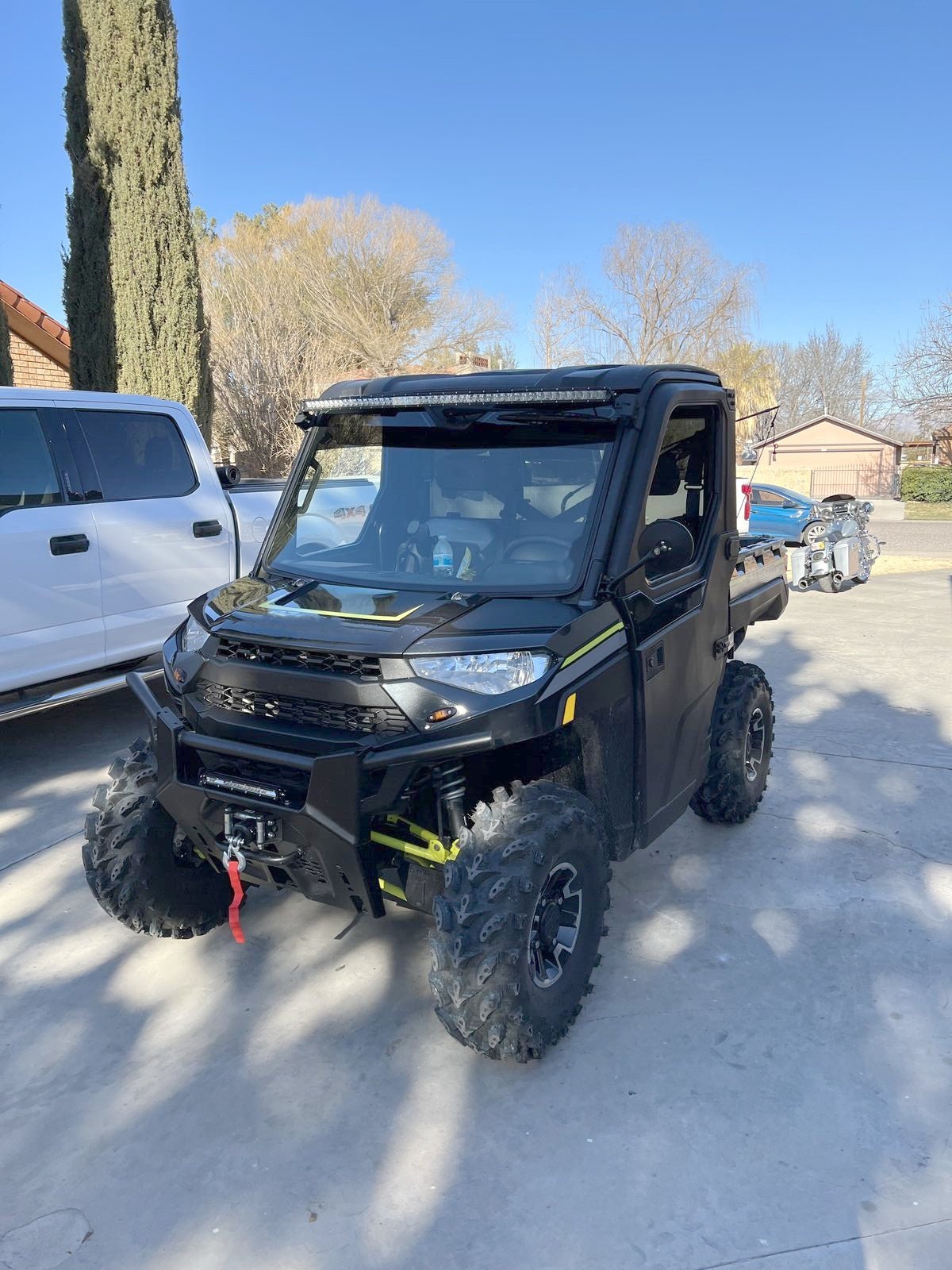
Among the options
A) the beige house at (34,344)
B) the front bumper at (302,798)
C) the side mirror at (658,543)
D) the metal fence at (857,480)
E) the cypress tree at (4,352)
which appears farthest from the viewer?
the metal fence at (857,480)

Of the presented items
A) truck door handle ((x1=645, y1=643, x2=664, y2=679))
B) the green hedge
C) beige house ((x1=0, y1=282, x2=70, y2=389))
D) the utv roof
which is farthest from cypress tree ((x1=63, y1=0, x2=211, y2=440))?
the green hedge

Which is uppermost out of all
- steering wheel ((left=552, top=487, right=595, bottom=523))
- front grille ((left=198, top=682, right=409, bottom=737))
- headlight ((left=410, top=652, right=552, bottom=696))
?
steering wheel ((left=552, top=487, right=595, bottom=523))

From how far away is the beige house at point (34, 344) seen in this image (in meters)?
14.4

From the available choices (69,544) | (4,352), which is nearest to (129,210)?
(4,352)

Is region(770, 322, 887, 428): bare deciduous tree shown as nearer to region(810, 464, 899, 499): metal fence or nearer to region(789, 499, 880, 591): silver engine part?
region(810, 464, 899, 499): metal fence

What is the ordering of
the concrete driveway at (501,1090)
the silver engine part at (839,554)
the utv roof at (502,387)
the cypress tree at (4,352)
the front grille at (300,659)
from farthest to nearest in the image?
the silver engine part at (839,554), the cypress tree at (4,352), the utv roof at (502,387), the front grille at (300,659), the concrete driveway at (501,1090)

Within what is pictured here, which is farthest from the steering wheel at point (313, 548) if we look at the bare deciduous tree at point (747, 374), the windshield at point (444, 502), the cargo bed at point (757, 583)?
the bare deciduous tree at point (747, 374)

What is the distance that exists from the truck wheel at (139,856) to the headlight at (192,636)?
1.55ft

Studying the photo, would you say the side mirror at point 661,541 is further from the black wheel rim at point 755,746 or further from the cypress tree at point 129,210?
the cypress tree at point 129,210

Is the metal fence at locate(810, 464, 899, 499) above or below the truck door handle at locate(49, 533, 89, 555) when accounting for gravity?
below

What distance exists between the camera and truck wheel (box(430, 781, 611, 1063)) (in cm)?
274

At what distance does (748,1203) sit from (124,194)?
13718mm

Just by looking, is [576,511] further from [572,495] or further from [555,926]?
[555,926]

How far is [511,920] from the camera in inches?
108
